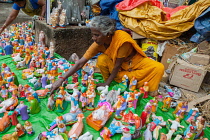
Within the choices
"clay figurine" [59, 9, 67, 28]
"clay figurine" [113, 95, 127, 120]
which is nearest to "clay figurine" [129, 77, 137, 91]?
"clay figurine" [113, 95, 127, 120]

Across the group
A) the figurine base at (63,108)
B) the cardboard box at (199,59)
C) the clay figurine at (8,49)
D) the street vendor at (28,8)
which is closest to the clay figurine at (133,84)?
the figurine base at (63,108)

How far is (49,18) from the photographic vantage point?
354cm

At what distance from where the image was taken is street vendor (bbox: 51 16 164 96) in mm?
2029

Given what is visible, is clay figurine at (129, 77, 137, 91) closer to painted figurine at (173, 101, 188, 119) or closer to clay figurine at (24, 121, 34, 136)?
painted figurine at (173, 101, 188, 119)

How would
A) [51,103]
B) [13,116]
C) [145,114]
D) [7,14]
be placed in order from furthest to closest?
[7,14]
[51,103]
[145,114]
[13,116]

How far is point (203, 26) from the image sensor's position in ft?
9.41

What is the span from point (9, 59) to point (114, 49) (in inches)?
82.9

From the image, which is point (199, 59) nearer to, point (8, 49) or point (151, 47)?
point (151, 47)

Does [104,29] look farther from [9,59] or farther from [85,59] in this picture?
[9,59]

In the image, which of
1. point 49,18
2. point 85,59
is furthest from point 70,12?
point 85,59

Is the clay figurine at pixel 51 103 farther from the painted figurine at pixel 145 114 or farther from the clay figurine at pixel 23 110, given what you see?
the painted figurine at pixel 145 114

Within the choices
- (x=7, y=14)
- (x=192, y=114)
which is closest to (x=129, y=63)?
(x=192, y=114)

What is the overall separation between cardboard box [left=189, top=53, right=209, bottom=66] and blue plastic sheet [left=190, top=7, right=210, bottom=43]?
1.56 feet

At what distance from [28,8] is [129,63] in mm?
3172
